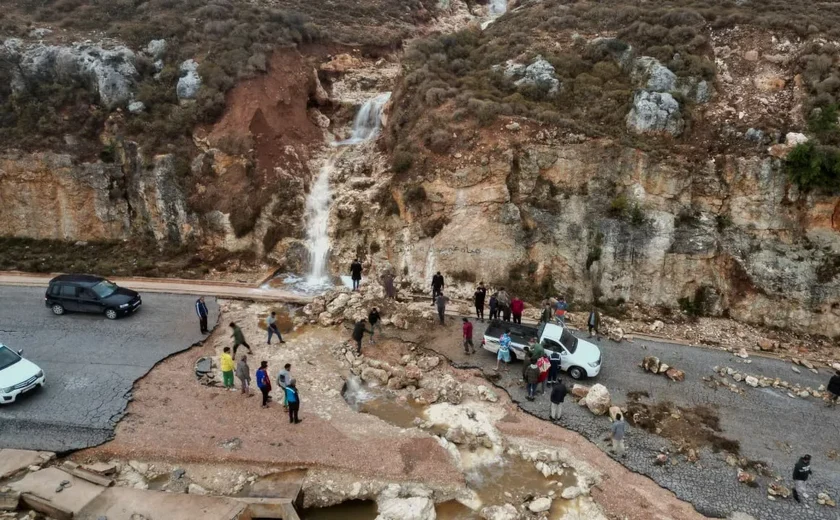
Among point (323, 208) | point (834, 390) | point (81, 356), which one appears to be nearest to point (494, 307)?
point (834, 390)

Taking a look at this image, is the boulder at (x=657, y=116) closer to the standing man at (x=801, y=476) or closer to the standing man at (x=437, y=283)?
the standing man at (x=437, y=283)

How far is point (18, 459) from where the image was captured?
1216cm

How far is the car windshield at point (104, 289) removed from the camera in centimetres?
1903

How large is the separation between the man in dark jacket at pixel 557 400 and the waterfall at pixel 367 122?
67.6ft

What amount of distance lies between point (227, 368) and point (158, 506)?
4446 millimetres

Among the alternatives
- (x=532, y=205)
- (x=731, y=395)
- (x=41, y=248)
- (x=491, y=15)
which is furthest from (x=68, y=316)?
(x=491, y=15)

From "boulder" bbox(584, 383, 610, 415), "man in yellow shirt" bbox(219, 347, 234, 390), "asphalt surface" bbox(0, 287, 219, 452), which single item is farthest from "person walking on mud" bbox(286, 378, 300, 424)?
"boulder" bbox(584, 383, 610, 415)

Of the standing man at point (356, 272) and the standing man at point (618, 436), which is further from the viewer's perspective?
the standing man at point (356, 272)

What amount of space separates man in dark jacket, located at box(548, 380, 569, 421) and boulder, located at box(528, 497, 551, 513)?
2.92m

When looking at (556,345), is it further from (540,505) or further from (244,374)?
(244,374)

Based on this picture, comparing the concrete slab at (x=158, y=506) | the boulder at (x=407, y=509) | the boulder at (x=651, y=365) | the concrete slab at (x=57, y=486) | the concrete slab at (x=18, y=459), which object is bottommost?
the boulder at (x=407, y=509)

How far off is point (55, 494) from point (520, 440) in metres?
11.3

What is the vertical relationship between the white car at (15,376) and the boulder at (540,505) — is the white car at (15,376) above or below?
above

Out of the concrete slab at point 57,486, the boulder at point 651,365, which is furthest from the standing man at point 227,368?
the boulder at point 651,365
